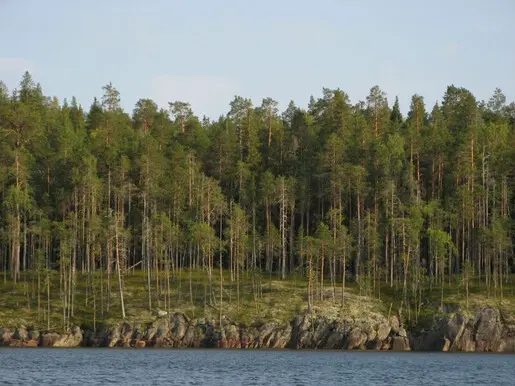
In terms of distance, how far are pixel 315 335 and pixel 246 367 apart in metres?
33.4

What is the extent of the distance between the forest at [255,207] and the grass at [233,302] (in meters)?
0.85

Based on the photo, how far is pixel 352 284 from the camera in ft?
421

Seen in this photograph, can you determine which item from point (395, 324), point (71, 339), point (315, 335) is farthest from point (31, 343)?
point (395, 324)

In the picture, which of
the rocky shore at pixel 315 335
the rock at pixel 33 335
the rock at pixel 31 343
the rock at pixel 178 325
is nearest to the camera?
the rock at pixel 31 343

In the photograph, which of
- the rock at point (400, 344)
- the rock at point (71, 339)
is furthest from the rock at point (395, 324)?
the rock at point (71, 339)

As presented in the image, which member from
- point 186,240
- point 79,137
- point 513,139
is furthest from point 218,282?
point 513,139

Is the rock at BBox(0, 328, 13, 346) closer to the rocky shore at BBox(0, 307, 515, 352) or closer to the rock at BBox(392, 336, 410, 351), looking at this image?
the rocky shore at BBox(0, 307, 515, 352)

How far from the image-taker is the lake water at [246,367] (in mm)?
63219

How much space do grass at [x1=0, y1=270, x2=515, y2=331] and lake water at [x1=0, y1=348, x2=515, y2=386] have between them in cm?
960

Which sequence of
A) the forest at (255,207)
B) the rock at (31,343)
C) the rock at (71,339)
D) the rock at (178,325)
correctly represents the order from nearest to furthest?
the rock at (31,343)
the rock at (71,339)
the rock at (178,325)
the forest at (255,207)

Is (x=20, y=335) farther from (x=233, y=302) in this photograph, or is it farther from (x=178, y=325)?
(x=233, y=302)

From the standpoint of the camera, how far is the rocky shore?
353ft

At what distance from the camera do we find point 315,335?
10831 cm

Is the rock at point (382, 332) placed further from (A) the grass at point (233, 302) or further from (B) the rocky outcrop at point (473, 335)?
(B) the rocky outcrop at point (473, 335)
